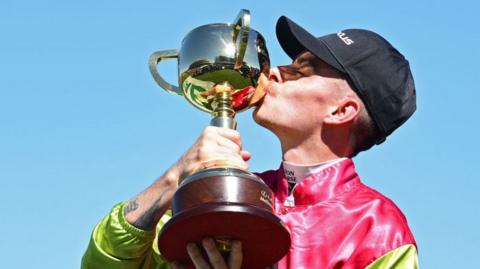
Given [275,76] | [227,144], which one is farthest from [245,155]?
[275,76]

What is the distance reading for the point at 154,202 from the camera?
434 cm

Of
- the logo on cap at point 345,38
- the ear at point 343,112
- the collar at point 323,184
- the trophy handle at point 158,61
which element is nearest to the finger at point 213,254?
the collar at point 323,184

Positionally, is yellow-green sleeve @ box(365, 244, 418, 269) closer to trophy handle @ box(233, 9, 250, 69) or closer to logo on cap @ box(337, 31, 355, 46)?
trophy handle @ box(233, 9, 250, 69)

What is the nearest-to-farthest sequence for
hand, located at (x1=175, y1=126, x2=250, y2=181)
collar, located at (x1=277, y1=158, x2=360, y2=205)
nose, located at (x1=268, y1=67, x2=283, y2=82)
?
1. hand, located at (x1=175, y1=126, x2=250, y2=181)
2. collar, located at (x1=277, y1=158, x2=360, y2=205)
3. nose, located at (x1=268, y1=67, x2=283, y2=82)

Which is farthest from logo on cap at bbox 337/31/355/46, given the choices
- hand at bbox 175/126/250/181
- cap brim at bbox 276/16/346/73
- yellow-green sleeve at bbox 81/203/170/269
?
yellow-green sleeve at bbox 81/203/170/269

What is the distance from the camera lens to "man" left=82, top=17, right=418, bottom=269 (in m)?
4.30

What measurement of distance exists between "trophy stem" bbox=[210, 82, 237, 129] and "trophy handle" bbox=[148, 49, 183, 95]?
31 cm

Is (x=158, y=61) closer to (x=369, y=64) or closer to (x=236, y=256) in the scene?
(x=369, y=64)

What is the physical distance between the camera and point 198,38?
15.4 ft

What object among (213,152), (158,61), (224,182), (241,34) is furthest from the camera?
(158,61)

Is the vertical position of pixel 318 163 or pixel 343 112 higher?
pixel 343 112

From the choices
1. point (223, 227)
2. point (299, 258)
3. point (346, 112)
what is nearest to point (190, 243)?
point (223, 227)

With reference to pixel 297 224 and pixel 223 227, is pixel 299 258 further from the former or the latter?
pixel 223 227

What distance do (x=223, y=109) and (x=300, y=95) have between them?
567 millimetres
